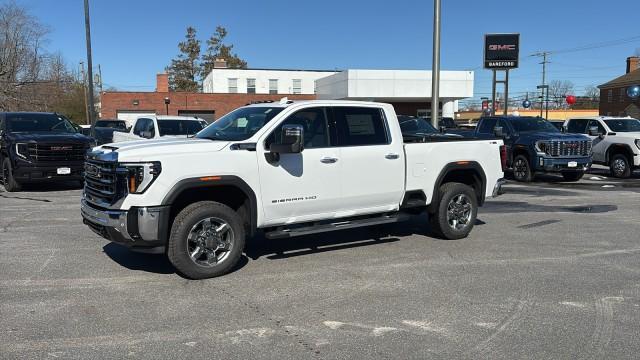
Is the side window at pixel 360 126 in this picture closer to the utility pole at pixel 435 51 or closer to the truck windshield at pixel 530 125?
the utility pole at pixel 435 51

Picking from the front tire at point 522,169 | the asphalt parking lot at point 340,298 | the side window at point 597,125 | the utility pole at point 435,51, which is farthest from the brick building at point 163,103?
the asphalt parking lot at point 340,298

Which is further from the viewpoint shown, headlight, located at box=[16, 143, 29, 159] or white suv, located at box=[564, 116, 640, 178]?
white suv, located at box=[564, 116, 640, 178]

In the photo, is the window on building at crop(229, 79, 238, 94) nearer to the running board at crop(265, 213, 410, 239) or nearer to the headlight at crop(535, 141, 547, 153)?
the headlight at crop(535, 141, 547, 153)

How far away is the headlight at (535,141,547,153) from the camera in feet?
49.9

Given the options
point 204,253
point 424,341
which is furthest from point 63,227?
point 424,341

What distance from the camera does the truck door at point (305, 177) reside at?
6102 mm

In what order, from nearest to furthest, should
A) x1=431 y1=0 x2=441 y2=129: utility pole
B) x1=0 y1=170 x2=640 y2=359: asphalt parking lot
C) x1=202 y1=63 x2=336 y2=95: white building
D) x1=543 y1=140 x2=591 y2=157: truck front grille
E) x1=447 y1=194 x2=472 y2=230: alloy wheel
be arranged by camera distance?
x1=0 y1=170 x2=640 y2=359: asphalt parking lot
x1=447 y1=194 x2=472 y2=230: alloy wheel
x1=543 y1=140 x2=591 y2=157: truck front grille
x1=431 y1=0 x2=441 y2=129: utility pole
x1=202 y1=63 x2=336 y2=95: white building

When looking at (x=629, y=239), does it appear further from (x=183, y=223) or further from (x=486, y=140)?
(x=183, y=223)

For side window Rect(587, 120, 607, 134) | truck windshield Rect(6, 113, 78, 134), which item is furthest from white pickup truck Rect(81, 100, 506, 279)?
side window Rect(587, 120, 607, 134)

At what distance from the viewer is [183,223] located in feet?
18.4

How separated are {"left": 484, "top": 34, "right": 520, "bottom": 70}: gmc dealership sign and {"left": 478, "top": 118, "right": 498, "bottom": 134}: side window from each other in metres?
14.0

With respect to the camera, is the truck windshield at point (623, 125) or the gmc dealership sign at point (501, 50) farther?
the gmc dealership sign at point (501, 50)

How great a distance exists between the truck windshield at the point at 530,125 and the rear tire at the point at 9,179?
1372cm

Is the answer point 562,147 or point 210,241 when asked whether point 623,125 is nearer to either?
point 562,147
